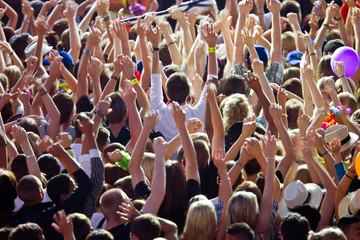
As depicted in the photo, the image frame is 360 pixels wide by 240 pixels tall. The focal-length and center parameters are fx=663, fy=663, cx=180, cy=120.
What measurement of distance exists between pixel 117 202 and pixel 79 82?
2.44 meters

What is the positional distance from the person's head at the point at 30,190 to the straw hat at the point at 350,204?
6.43 feet

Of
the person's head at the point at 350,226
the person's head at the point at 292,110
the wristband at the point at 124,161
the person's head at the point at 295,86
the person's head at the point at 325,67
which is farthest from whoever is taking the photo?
the person's head at the point at 325,67

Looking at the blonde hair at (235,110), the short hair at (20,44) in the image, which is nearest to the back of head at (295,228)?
the blonde hair at (235,110)

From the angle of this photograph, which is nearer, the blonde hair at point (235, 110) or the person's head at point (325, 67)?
the blonde hair at point (235, 110)

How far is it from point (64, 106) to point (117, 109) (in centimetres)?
68

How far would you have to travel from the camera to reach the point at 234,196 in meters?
3.93

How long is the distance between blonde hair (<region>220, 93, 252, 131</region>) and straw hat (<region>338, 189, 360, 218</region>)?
137 cm

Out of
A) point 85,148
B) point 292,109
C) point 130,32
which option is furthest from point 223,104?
point 130,32

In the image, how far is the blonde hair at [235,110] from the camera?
5.38m

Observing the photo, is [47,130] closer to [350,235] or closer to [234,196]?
[234,196]

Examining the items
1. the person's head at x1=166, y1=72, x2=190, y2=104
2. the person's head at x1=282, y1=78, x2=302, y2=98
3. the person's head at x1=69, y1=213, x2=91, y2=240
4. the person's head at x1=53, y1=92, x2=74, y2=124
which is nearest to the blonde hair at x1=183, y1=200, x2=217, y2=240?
the person's head at x1=69, y1=213, x2=91, y2=240

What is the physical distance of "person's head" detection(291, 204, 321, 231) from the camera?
401 cm

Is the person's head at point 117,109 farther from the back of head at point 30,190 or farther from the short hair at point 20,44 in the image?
the short hair at point 20,44

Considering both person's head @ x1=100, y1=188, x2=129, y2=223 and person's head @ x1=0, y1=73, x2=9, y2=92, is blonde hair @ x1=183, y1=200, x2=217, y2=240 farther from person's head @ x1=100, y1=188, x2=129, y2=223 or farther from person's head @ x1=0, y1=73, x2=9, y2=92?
person's head @ x1=0, y1=73, x2=9, y2=92
